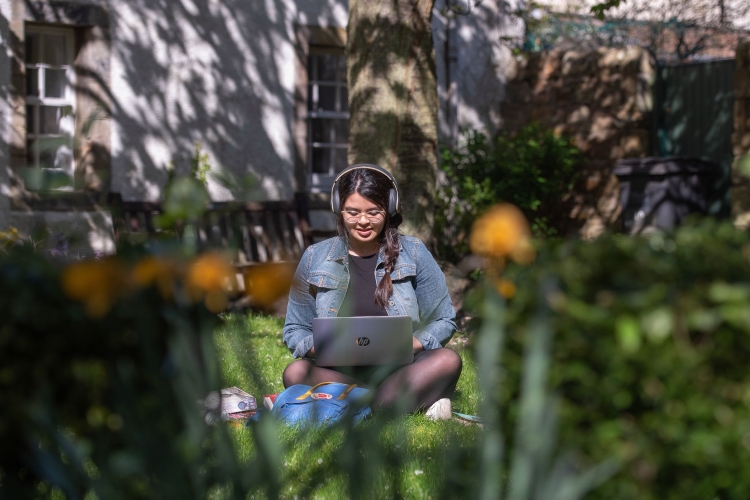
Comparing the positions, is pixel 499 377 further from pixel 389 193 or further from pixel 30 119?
pixel 30 119

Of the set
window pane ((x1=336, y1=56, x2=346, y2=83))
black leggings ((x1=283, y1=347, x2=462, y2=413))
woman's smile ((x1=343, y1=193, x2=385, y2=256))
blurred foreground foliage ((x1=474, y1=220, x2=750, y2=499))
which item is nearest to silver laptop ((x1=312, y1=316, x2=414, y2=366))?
black leggings ((x1=283, y1=347, x2=462, y2=413))

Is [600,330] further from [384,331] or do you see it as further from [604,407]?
[384,331]

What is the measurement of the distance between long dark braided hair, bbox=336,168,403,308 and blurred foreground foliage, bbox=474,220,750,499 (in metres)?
2.48

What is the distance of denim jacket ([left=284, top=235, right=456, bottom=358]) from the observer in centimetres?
459

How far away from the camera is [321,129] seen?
10.7 metres

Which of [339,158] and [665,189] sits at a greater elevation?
[339,158]

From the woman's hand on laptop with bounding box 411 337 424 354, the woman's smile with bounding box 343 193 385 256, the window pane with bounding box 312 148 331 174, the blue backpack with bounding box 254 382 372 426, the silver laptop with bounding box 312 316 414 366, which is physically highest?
the window pane with bounding box 312 148 331 174

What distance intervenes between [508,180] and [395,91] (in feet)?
10.4

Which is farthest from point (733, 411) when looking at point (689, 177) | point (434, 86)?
point (689, 177)

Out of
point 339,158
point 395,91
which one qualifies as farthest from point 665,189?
point 339,158

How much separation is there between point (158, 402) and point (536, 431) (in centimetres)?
63

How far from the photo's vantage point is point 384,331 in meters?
4.12

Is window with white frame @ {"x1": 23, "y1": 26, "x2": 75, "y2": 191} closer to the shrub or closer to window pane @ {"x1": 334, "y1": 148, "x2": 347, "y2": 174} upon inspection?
window pane @ {"x1": 334, "y1": 148, "x2": 347, "y2": 174}

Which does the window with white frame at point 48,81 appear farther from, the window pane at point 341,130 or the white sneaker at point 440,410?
the white sneaker at point 440,410
